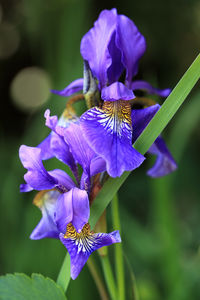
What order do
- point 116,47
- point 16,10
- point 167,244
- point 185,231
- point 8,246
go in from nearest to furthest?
point 116,47 → point 167,244 → point 8,246 → point 185,231 → point 16,10

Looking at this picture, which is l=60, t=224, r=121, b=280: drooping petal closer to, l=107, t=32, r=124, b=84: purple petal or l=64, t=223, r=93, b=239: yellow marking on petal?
l=64, t=223, r=93, b=239: yellow marking on petal

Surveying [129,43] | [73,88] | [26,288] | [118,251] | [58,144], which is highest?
[129,43]

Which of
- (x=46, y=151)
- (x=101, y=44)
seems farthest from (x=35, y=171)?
(x=101, y=44)

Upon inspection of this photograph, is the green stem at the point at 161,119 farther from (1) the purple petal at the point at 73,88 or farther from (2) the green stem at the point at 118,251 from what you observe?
(1) the purple petal at the point at 73,88

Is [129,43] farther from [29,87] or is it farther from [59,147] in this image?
[29,87]

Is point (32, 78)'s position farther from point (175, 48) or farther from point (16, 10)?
point (175, 48)

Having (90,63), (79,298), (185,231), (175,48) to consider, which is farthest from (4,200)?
(175,48)

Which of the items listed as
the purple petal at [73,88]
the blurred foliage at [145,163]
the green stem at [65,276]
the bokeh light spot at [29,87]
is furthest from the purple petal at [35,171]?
the bokeh light spot at [29,87]
